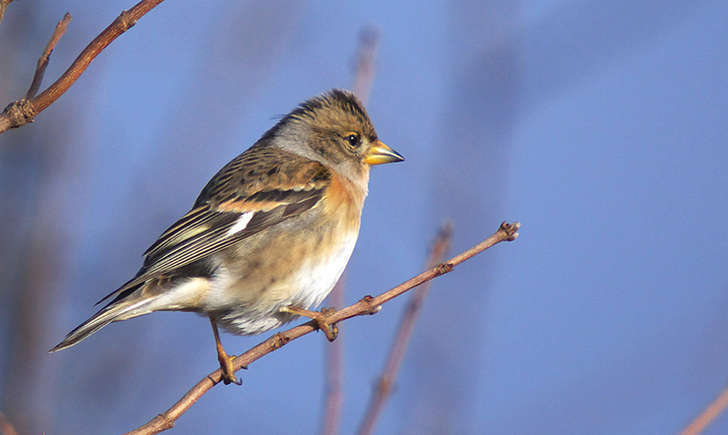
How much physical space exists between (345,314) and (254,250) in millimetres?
1258

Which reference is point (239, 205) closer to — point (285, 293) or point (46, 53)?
point (285, 293)

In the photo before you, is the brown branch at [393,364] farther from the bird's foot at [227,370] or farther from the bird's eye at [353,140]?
the bird's eye at [353,140]

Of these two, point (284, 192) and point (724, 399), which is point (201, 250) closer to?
point (284, 192)

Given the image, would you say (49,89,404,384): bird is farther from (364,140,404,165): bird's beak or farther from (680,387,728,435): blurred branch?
(680,387,728,435): blurred branch

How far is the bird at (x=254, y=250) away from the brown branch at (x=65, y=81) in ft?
4.32

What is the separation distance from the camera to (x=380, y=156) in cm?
510

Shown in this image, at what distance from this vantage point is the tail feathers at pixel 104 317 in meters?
3.39

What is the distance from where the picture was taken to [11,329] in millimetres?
5969

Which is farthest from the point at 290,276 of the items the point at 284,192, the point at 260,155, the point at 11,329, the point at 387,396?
the point at 11,329

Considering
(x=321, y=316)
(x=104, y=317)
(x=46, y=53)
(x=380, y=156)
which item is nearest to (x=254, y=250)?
(x=321, y=316)

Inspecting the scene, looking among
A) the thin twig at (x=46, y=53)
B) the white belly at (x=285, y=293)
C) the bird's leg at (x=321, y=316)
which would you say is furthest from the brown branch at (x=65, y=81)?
the white belly at (x=285, y=293)

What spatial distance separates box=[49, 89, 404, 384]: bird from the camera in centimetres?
387

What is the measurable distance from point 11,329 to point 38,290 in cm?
40

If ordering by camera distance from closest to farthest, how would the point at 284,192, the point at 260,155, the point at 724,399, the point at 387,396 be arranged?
the point at 724,399
the point at 387,396
the point at 284,192
the point at 260,155
